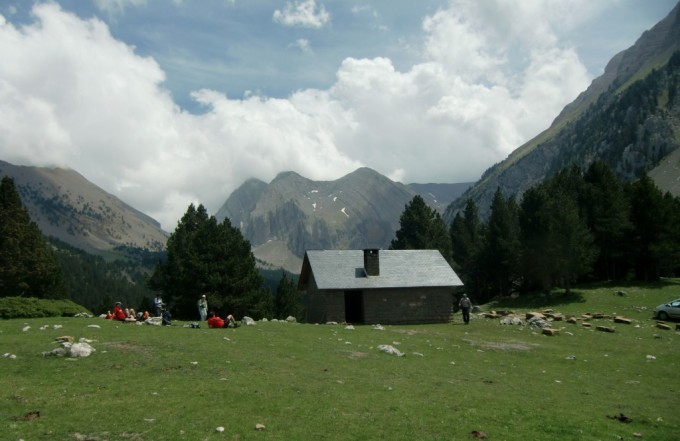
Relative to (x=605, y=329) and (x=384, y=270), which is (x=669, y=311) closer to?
(x=605, y=329)

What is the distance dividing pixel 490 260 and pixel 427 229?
11.3m

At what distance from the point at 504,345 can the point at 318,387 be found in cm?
1747

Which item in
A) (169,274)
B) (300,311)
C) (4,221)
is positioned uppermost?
(4,221)

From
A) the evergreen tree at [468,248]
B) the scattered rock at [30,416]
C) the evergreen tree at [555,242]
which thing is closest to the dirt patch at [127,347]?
the scattered rock at [30,416]

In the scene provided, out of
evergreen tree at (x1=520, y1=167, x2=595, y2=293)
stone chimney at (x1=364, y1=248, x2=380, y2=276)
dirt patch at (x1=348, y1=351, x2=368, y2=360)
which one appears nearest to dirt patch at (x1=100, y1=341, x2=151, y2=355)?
dirt patch at (x1=348, y1=351, x2=368, y2=360)

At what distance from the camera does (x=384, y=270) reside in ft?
159

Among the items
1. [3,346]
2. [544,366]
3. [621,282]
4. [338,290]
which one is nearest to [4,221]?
[338,290]

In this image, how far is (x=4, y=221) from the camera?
63812 millimetres

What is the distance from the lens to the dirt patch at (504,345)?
30250mm

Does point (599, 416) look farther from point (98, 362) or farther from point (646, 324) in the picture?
point (646, 324)

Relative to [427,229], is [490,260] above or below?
below

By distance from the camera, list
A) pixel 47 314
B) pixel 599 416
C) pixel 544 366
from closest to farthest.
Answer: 1. pixel 599 416
2. pixel 544 366
3. pixel 47 314

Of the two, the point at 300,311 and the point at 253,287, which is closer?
the point at 253,287

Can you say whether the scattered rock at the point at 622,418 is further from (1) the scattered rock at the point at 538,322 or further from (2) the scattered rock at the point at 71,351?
(1) the scattered rock at the point at 538,322
